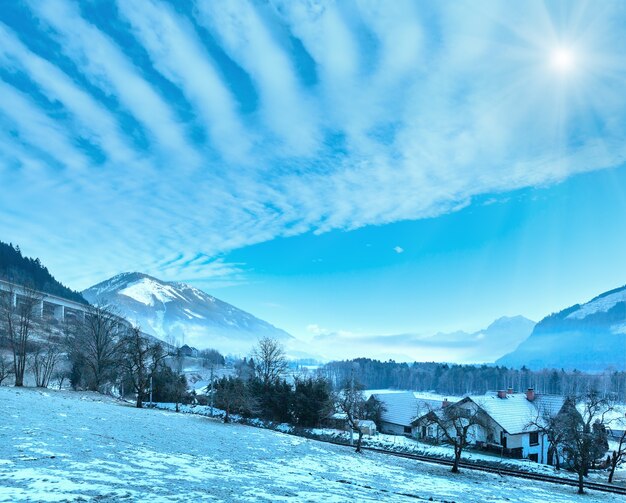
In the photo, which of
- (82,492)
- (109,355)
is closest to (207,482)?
(82,492)

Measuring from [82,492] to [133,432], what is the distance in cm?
1433

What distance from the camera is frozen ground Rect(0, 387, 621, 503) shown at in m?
12.7

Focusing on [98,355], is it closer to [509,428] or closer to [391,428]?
[391,428]

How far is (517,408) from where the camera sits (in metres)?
58.0

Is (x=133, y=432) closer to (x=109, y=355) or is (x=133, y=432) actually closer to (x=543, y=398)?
(x=109, y=355)

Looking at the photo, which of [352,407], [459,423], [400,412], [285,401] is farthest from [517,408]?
[285,401]

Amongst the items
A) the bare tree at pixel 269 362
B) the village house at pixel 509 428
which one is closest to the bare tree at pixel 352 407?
the village house at pixel 509 428

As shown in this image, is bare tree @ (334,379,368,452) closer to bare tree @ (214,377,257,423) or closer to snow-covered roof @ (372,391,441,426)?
bare tree @ (214,377,257,423)

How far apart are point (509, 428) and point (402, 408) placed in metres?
19.9

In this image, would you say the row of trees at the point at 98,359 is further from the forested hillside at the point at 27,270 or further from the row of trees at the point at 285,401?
the forested hillside at the point at 27,270

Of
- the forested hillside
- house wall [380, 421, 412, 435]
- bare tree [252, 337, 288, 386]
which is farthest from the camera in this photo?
the forested hillside

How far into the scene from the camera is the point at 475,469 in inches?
1307

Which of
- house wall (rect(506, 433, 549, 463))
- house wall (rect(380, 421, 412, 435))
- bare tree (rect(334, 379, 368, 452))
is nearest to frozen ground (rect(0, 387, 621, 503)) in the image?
bare tree (rect(334, 379, 368, 452))

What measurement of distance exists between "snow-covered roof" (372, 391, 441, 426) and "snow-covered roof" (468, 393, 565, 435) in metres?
10.2
